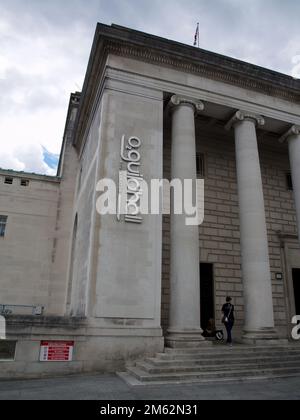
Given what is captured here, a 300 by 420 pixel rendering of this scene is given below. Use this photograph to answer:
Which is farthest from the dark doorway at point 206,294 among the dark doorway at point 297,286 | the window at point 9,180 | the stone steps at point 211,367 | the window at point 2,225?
the window at point 9,180

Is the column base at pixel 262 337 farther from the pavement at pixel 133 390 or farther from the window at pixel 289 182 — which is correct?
the window at pixel 289 182

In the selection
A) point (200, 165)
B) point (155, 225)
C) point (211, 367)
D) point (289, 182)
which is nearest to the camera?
point (211, 367)

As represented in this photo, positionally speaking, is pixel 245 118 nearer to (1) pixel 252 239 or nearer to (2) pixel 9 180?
(1) pixel 252 239

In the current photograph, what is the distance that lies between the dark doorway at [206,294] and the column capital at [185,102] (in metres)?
7.58

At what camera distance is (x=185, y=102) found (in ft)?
50.1

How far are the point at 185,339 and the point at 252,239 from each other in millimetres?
5074

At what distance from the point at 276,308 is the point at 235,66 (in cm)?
1217

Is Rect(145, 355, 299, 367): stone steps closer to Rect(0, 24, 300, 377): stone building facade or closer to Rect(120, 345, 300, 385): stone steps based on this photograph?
Rect(120, 345, 300, 385): stone steps

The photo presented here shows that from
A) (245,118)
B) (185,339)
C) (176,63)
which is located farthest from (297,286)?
(176,63)

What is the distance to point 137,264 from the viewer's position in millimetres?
12422

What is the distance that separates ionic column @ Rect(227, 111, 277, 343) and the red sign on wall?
6568 mm

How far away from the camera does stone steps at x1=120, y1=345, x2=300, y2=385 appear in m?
9.47
